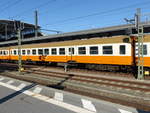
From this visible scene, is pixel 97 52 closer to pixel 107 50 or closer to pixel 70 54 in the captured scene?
pixel 107 50

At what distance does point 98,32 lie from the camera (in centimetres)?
2641

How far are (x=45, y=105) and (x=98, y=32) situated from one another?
2073 cm

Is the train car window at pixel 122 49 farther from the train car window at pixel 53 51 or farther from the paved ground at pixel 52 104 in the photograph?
the train car window at pixel 53 51

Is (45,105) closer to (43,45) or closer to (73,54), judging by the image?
(73,54)

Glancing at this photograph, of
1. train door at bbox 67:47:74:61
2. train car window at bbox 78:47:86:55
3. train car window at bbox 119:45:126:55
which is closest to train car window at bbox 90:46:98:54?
train car window at bbox 78:47:86:55

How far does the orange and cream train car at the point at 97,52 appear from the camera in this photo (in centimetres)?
1519

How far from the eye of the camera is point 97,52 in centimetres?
1756

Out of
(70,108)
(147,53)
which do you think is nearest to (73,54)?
(147,53)

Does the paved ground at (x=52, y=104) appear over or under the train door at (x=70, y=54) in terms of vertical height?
under

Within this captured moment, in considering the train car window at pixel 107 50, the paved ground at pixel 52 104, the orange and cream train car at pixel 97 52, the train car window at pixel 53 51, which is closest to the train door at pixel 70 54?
the orange and cream train car at pixel 97 52

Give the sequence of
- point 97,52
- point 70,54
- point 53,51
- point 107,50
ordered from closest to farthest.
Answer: point 107,50 < point 97,52 < point 70,54 < point 53,51

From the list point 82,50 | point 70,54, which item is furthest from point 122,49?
point 70,54

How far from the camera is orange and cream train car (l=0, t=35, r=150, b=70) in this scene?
1519 cm

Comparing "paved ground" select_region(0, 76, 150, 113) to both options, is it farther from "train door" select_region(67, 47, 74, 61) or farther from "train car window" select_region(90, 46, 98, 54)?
"train door" select_region(67, 47, 74, 61)
